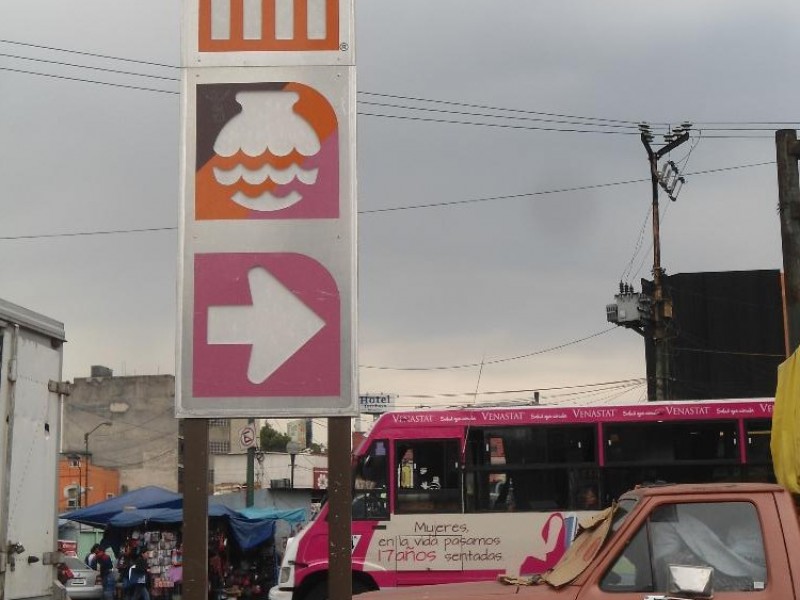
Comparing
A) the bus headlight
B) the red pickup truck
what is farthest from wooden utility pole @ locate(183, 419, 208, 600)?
the bus headlight

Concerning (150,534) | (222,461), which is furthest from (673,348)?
(222,461)

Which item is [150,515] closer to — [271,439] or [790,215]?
[790,215]

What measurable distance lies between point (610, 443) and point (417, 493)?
2663 mm

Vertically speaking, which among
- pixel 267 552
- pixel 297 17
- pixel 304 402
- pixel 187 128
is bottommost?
pixel 267 552

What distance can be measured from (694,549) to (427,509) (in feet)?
28.9

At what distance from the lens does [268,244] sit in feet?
14.6

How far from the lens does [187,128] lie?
4.54 meters

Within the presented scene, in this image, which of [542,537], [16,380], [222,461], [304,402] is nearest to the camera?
[304,402]

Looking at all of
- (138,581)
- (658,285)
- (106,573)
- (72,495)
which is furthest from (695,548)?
(72,495)

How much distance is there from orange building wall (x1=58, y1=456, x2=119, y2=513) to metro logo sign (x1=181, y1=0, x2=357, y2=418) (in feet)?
163

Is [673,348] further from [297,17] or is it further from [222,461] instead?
[222,461]

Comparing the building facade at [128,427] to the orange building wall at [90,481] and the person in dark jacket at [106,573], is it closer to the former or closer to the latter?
the orange building wall at [90,481]

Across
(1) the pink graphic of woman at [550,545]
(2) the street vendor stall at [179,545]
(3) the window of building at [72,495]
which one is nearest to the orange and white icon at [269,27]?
(1) the pink graphic of woman at [550,545]

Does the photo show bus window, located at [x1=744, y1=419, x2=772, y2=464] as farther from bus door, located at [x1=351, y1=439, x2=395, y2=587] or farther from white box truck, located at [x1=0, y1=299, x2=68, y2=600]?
white box truck, located at [x1=0, y1=299, x2=68, y2=600]
